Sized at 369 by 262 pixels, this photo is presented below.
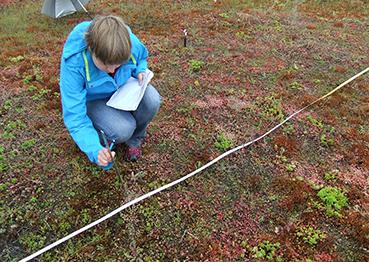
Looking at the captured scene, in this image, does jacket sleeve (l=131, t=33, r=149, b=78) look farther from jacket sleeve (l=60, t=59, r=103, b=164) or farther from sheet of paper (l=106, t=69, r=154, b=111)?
jacket sleeve (l=60, t=59, r=103, b=164)

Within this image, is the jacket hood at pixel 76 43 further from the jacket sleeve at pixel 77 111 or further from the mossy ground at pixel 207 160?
the mossy ground at pixel 207 160

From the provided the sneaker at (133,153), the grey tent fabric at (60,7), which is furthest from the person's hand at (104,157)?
the grey tent fabric at (60,7)

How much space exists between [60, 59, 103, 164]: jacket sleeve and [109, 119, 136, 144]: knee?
416 millimetres

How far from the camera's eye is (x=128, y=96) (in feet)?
13.0

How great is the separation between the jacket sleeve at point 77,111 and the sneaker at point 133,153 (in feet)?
3.07

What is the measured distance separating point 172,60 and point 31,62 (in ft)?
8.51

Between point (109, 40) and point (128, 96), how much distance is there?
1022 mm

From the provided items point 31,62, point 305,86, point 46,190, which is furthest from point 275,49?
point 46,190

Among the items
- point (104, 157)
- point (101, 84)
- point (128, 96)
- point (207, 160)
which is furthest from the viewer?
point (207, 160)

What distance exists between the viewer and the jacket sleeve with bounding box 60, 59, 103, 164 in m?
3.50

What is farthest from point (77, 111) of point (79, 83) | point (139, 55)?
point (139, 55)

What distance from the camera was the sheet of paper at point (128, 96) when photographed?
3939 millimetres

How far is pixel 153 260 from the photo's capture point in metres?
3.54

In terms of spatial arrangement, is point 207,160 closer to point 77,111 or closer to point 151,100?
point 151,100
